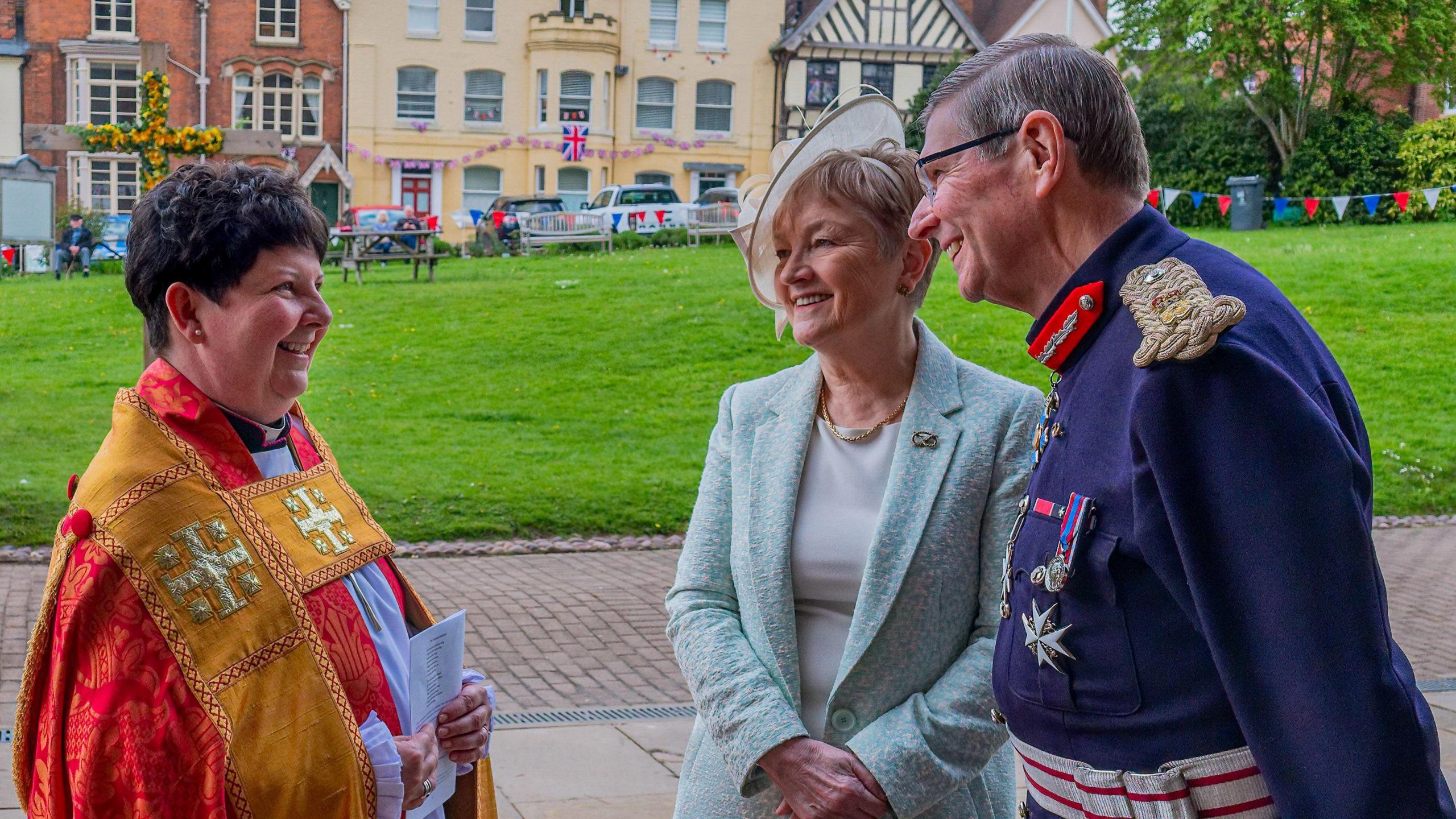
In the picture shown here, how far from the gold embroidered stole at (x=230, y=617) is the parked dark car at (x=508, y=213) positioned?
27.2 m

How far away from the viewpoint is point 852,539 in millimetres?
2559

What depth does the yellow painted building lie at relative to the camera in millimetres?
37812

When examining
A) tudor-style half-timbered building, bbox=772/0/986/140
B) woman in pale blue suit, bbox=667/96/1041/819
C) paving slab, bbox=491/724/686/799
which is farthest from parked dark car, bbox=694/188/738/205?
woman in pale blue suit, bbox=667/96/1041/819

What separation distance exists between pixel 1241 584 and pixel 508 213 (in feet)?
103

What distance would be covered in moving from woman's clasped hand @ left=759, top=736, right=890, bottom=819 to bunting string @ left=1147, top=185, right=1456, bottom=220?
72.8ft

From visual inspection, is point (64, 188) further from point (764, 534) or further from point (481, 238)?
point (764, 534)

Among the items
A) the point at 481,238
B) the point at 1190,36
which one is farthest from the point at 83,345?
the point at 1190,36

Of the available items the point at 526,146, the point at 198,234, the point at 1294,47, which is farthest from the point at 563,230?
the point at 198,234

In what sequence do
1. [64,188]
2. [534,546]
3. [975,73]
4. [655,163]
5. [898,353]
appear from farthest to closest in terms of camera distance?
[655,163], [64,188], [534,546], [898,353], [975,73]

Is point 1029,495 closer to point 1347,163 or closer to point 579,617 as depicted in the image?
point 579,617

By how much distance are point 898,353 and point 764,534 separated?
49cm

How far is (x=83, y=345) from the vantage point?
15680mm

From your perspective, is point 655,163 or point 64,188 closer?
point 64,188

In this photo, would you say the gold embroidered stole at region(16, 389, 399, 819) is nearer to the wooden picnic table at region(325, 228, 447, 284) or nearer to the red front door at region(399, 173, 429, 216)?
the wooden picnic table at region(325, 228, 447, 284)
